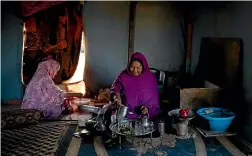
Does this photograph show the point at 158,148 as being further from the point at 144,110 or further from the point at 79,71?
the point at 79,71

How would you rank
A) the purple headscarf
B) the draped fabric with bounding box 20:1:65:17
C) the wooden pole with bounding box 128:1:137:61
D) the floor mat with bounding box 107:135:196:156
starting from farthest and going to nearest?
the wooden pole with bounding box 128:1:137:61 → the draped fabric with bounding box 20:1:65:17 → the purple headscarf → the floor mat with bounding box 107:135:196:156

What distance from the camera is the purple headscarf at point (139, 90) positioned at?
16.8 feet

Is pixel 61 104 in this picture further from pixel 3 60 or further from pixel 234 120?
pixel 234 120

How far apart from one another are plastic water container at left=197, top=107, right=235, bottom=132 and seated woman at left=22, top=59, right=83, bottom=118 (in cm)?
260

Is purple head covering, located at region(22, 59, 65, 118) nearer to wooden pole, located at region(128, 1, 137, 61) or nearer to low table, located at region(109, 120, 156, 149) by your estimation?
low table, located at region(109, 120, 156, 149)

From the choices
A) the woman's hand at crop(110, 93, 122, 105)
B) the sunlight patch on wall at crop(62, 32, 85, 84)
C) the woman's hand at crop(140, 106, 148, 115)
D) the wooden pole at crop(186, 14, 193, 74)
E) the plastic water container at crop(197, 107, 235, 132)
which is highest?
the wooden pole at crop(186, 14, 193, 74)

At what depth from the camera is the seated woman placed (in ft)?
19.2

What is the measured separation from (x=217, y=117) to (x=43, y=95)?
306 cm

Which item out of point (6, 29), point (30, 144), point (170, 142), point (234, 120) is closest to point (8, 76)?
point (6, 29)

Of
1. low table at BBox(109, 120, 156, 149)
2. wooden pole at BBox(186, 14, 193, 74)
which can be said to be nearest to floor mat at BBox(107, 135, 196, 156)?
low table at BBox(109, 120, 156, 149)

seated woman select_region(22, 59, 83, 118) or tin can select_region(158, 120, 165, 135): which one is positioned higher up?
seated woman select_region(22, 59, 83, 118)

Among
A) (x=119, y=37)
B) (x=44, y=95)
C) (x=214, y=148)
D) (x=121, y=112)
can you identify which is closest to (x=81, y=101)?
(x=44, y=95)

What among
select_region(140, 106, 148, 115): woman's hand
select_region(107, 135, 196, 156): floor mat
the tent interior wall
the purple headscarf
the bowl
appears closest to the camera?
select_region(107, 135, 196, 156): floor mat

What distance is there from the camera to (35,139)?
466 centimetres
